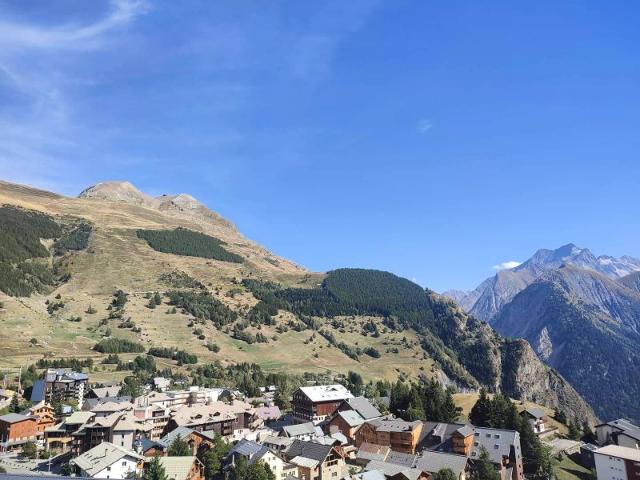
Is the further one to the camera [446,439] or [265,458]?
[446,439]

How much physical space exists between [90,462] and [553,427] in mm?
114916

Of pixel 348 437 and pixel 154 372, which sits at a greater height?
pixel 154 372

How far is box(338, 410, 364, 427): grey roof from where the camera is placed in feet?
326

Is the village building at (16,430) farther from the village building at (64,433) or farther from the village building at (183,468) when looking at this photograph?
the village building at (183,468)

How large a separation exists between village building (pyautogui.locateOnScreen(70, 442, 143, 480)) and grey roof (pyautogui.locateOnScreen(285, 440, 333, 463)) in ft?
80.0

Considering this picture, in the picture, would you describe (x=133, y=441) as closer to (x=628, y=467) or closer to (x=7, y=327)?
(x=628, y=467)

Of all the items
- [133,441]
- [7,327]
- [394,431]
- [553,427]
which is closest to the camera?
[133,441]

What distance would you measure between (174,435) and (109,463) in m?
15.8

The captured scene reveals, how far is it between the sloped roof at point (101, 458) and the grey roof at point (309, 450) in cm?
2456

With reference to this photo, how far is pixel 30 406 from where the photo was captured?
110062mm

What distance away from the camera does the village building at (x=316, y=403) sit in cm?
11450

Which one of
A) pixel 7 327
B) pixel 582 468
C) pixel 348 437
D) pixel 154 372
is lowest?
pixel 582 468

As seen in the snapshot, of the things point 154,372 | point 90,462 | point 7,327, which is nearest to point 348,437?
point 90,462

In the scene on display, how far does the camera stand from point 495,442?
88.2 m
